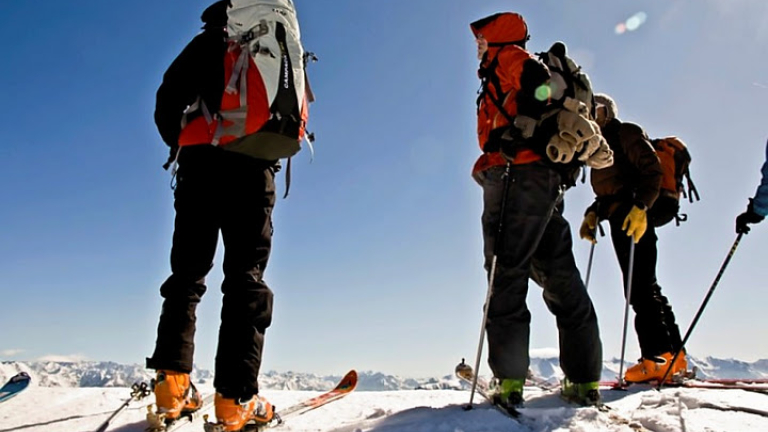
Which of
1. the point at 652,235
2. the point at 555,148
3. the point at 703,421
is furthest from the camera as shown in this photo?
the point at 652,235

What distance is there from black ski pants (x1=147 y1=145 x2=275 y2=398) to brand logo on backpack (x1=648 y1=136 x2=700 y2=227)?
4.96 m

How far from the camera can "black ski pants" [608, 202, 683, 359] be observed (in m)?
5.26

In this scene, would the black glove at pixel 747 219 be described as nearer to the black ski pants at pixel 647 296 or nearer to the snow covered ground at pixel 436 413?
the black ski pants at pixel 647 296

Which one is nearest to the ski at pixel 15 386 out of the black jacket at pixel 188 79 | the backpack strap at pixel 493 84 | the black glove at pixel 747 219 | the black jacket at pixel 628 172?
the black jacket at pixel 188 79

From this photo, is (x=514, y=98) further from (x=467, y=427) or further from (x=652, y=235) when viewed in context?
(x=652, y=235)

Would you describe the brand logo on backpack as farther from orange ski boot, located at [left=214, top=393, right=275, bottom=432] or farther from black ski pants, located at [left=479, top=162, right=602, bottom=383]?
orange ski boot, located at [left=214, top=393, right=275, bottom=432]

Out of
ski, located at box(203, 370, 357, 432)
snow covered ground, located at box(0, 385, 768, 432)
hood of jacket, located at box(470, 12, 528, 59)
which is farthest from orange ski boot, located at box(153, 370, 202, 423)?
hood of jacket, located at box(470, 12, 528, 59)

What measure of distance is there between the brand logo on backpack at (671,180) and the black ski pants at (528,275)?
275 centimetres

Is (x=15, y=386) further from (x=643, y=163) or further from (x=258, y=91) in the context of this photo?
(x=643, y=163)

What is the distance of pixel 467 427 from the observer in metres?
2.53

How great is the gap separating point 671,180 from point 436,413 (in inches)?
187

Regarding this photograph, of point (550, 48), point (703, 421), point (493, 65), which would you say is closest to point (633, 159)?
point (550, 48)

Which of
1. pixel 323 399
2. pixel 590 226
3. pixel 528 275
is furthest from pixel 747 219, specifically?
pixel 323 399

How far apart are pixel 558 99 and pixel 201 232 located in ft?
9.22
